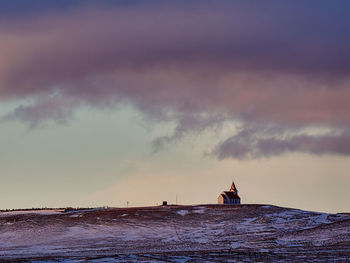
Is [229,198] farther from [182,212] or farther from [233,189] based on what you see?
[182,212]

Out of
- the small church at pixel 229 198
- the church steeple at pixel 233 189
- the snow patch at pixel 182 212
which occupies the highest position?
the church steeple at pixel 233 189

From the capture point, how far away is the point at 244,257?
59188mm

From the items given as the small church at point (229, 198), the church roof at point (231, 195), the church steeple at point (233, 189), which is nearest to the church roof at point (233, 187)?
the church steeple at point (233, 189)

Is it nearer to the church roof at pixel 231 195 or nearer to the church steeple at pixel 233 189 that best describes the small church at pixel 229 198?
the church roof at pixel 231 195

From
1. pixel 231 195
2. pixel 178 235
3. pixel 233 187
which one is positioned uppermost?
pixel 233 187

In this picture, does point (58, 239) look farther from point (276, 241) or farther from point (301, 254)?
point (301, 254)

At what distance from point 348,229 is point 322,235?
5130 mm

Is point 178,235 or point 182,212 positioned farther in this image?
point 182,212

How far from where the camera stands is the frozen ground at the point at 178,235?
62062mm

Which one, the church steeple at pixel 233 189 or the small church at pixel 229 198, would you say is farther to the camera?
the church steeple at pixel 233 189

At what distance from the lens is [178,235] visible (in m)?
87.6

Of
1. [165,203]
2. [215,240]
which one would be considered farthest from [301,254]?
[165,203]

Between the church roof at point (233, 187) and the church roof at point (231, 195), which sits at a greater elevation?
the church roof at point (233, 187)

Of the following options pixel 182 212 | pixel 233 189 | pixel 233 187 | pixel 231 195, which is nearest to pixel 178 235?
pixel 182 212
